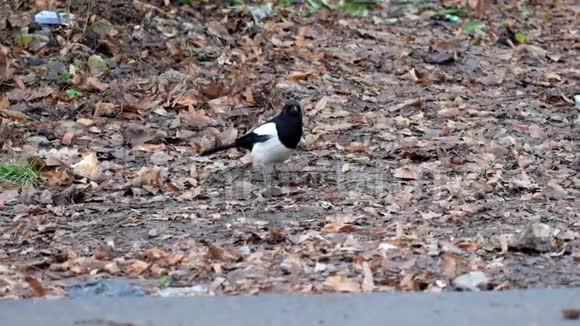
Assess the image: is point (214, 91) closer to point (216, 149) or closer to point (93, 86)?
point (93, 86)

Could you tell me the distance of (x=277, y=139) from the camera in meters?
7.74

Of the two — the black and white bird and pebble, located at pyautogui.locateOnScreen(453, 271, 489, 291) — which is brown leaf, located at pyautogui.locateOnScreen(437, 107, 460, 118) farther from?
pebble, located at pyautogui.locateOnScreen(453, 271, 489, 291)

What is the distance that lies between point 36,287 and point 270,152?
2575 mm

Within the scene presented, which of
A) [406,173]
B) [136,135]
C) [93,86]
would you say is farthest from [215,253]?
[93,86]

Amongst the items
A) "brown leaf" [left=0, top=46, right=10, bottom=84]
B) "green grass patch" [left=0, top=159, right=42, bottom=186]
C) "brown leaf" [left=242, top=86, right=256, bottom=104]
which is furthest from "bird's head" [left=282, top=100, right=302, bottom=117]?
"brown leaf" [left=0, top=46, right=10, bottom=84]

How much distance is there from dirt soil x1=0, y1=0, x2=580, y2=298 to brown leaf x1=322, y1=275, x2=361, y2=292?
1cm

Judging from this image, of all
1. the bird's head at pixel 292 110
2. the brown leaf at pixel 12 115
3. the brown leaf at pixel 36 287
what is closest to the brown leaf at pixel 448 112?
the bird's head at pixel 292 110

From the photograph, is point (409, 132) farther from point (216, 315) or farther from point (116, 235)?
point (216, 315)

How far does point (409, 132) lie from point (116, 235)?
3.01m

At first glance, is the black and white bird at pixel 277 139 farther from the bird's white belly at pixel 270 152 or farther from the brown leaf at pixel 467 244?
the brown leaf at pixel 467 244

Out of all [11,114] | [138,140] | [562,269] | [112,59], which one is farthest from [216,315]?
[112,59]

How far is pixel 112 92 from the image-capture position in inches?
374

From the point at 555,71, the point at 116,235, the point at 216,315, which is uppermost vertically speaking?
the point at 216,315

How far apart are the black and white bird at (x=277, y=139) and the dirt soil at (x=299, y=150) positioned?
0.54 ft
